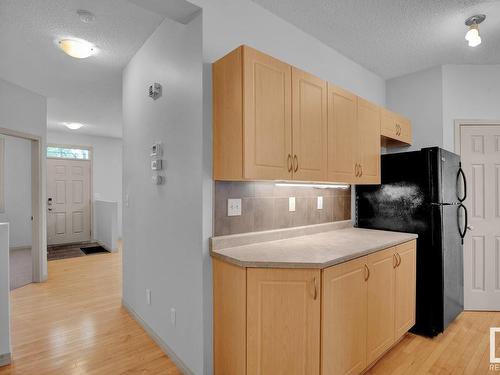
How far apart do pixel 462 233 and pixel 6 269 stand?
13.9 feet

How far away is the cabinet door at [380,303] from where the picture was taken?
201cm

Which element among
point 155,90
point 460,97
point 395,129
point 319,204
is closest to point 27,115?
point 155,90

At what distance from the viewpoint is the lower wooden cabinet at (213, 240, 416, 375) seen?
158 centimetres

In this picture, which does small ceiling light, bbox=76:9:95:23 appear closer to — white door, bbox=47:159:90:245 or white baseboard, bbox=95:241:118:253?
white baseboard, bbox=95:241:118:253

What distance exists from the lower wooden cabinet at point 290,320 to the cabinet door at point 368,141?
98cm

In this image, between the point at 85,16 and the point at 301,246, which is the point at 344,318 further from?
the point at 85,16

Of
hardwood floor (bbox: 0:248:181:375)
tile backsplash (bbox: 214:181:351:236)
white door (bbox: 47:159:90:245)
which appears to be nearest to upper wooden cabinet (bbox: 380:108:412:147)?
tile backsplash (bbox: 214:181:351:236)

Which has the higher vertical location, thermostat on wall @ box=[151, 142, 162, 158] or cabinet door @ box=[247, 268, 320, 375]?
thermostat on wall @ box=[151, 142, 162, 158]

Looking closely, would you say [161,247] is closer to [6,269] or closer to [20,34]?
[6,269]

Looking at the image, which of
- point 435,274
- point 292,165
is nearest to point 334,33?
point 292,165

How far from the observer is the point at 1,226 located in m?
2.21

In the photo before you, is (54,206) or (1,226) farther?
(54,206)

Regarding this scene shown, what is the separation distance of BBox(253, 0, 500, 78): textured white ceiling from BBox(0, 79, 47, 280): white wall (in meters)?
3.61

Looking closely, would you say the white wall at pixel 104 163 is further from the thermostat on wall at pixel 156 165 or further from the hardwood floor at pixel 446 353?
the hardwood floor at pixel 446 353
